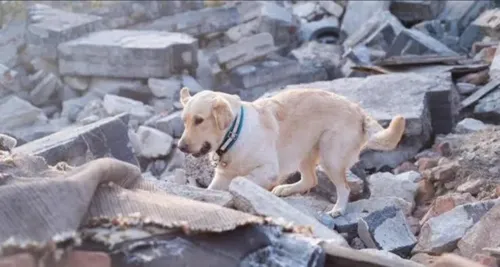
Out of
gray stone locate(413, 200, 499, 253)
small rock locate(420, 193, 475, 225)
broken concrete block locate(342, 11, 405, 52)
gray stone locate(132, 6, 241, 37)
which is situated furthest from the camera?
gray stone locate(132, 6, 241, 37)

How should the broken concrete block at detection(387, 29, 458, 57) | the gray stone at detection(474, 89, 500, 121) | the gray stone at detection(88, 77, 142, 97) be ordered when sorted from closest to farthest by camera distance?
1. the gray stone at detection(474, 89, 500, 121)
2. the gray stone at detection(88, 77, 142, 97)
3. the broken concrete block at detection(387, 29, 458, 57)

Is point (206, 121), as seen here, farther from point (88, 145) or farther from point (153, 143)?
point (153, 143)

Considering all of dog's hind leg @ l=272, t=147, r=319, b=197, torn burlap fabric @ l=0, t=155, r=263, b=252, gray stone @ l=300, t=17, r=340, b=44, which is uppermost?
torn burlap fabric @ l=0, t=155, r=263, b=252

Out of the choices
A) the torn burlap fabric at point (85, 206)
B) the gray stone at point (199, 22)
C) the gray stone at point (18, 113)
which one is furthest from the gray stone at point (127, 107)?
the torn burlap fabric at point (85, 206)

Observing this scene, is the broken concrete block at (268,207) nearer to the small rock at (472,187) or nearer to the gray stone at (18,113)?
the small rock at (472,187)

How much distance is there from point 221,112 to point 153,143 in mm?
3267

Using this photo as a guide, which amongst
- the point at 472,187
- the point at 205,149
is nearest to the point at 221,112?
the point at 205,149

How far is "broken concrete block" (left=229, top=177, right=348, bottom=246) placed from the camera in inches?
179

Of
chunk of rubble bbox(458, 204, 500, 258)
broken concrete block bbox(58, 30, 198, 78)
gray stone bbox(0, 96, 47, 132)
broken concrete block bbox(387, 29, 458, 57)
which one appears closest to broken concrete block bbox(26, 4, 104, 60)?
broken concrete block bbox(58, 30, 198, 78)

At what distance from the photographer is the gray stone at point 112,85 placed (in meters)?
11.2

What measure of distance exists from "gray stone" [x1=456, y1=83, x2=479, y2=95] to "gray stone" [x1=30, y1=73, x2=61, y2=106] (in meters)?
4.66

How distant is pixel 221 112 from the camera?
5875mm

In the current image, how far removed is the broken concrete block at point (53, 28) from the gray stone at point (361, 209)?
5800 millimetres

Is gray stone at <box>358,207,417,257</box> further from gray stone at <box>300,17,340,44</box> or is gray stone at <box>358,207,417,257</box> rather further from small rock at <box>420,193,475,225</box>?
gray stone at <box>300,17,340,44</box>
